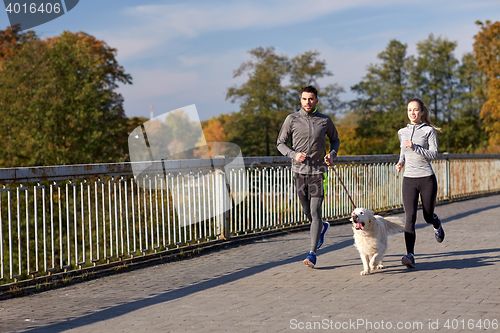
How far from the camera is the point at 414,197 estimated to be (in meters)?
6.86

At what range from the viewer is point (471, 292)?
17.4 feet

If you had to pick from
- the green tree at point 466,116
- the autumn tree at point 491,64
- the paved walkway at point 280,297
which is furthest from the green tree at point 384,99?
the paved walkway at point 280,297

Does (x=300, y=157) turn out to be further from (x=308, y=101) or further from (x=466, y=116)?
(x=466, y=116)

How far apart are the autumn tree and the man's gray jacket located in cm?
3815

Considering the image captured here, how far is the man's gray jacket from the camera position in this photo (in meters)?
6.86

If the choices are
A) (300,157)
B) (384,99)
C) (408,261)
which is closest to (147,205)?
(300,157)

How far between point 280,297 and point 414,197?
239 cm

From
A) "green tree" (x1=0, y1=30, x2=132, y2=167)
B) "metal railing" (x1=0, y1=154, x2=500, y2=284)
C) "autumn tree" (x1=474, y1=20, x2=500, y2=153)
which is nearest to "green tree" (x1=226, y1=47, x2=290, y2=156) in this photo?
"autumn tree" (x1=474, y1=20, x2=500, y2=153)

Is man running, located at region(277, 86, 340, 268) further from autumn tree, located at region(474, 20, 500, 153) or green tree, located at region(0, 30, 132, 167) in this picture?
autumn tree, located at region(474, 20, 500, 153)

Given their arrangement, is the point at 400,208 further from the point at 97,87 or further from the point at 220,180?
the point at 97,87

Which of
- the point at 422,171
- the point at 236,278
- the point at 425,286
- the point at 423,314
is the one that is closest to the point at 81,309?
the point at 236,278

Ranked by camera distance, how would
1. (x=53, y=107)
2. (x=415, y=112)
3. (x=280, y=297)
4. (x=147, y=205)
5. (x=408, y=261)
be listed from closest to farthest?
(x=280, y=297)
(x=408, y=261)
(x=415, y=112)
(x=147, y=205)
(x=53, y=107)

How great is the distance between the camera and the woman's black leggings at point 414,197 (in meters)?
6.76

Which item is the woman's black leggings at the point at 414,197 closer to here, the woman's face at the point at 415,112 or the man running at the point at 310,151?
the woman's face at the point at 415,112
